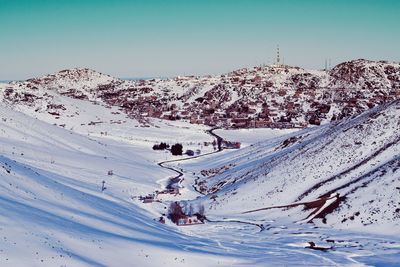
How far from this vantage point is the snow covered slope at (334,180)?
54.4 m

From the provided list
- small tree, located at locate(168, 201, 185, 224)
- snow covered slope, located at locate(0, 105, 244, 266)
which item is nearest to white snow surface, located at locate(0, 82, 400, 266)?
snow covered slope, located at locate(0, 105, 244, 266)

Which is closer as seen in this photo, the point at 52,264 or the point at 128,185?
the point at 52,264

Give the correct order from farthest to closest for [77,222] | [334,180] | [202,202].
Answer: [202,202]
[334,180]
[77,222]

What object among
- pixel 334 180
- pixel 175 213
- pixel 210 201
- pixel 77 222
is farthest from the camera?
pixel 210 201

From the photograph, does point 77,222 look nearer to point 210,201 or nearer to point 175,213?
point 175,213

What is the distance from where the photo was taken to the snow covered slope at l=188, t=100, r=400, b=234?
5444 centimetres

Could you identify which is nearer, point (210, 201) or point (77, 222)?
point (77, 222)

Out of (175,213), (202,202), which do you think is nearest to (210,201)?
(202,202)

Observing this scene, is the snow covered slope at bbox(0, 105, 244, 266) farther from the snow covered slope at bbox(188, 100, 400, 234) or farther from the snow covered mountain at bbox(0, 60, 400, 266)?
the snow covered slope at bbox(188, 100, 400, 234)

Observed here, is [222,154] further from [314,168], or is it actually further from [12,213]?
[12,213]

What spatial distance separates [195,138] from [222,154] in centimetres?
3714

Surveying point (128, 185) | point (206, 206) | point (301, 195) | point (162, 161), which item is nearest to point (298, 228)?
point (301, 195)

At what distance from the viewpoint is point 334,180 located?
218 ft

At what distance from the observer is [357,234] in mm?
49000
